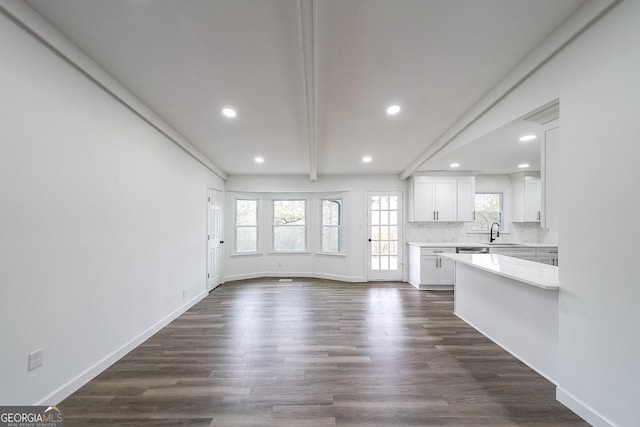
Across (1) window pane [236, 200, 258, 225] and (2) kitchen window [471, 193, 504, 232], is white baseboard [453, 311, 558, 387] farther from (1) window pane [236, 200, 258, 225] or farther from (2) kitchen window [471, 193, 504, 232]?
(1) window pane [236, 200, 258, 225]

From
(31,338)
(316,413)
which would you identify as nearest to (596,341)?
(316,413)

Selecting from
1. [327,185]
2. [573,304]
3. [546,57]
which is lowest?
[573,304]

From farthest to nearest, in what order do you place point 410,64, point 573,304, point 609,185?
point 410,64
point 573,304
point 609,185

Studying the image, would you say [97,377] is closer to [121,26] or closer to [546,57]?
[121,26]

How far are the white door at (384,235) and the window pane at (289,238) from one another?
5.35ft

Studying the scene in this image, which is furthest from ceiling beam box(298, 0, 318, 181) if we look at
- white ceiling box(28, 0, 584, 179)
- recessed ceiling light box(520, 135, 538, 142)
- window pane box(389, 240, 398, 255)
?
window pane box(389, 240, 398, 255)

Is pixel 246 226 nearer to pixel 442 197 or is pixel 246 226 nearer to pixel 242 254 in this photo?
pixel 242 254

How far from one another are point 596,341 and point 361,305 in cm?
269

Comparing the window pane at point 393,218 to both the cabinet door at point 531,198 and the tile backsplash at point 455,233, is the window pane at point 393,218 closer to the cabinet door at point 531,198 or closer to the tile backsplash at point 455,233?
the tile backsplash at point 455,233

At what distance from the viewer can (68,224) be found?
1.82 meters

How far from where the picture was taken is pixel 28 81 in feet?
5.10

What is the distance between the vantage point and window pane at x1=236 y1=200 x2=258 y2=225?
580 centimetres

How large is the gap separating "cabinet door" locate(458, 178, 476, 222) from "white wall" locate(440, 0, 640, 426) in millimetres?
3618

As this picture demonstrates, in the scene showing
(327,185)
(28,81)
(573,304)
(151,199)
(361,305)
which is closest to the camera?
(28,81)
